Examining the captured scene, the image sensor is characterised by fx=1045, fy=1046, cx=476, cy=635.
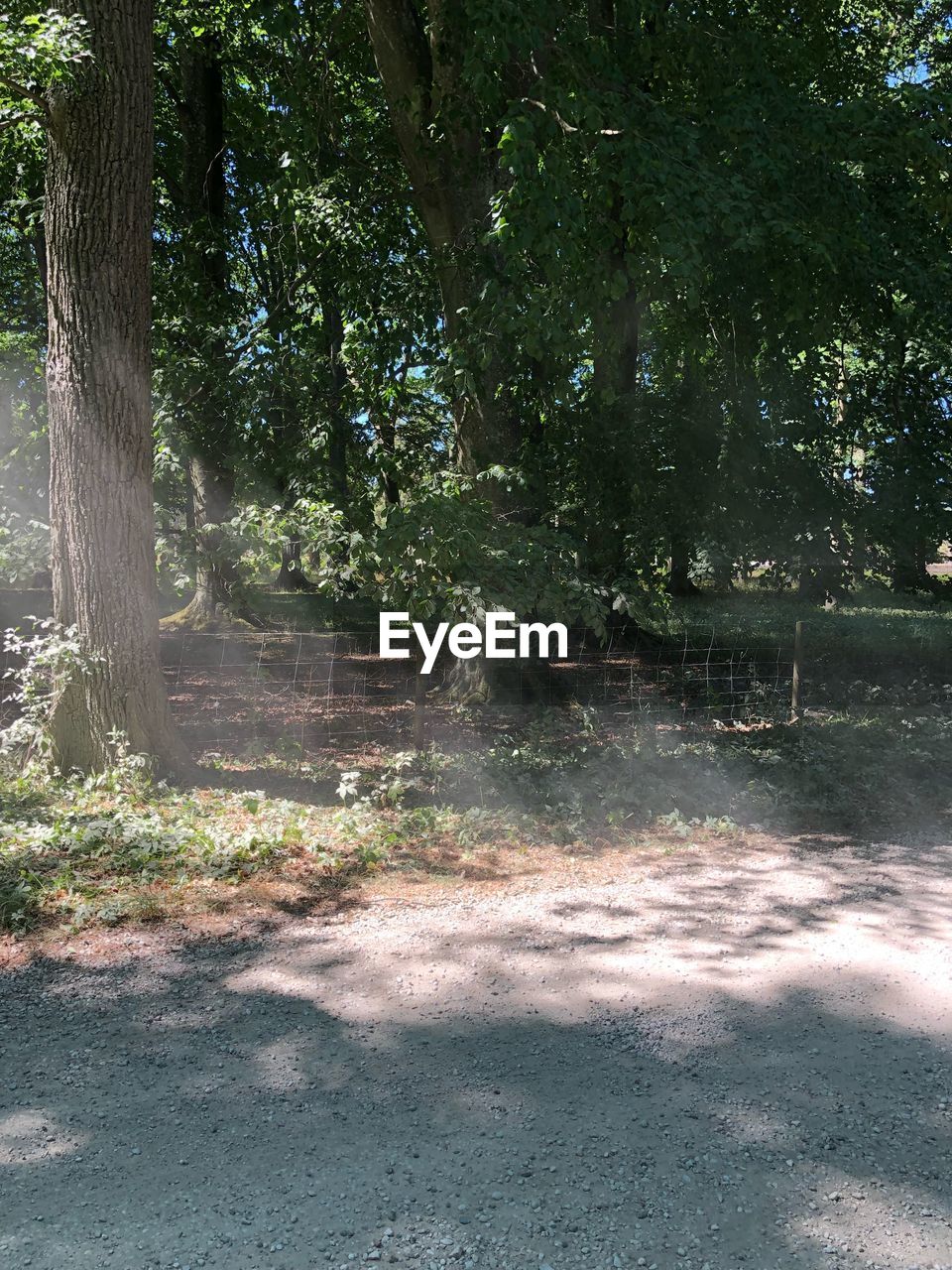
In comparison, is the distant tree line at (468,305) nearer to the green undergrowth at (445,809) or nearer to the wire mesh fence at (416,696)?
the wire mesh fence at (416,696)

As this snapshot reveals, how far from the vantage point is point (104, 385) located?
752cm

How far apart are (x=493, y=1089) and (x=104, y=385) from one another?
572 centimetres

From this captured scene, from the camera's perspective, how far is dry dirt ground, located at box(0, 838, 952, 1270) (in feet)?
10.1

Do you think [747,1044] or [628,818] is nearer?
[747,1044]

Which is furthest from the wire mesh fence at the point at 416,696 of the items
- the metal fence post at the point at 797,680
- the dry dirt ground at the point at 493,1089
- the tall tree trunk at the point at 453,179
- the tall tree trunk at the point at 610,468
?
the dry dirt ground at the point at 493,1089

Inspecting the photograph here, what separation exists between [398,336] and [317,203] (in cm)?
143

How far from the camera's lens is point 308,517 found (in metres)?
8.44

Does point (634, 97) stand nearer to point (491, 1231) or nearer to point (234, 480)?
point (234, 480)

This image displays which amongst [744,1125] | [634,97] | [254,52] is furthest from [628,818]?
[254,52]

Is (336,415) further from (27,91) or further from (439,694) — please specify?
(27,91)

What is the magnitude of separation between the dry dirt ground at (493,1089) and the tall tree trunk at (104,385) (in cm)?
268

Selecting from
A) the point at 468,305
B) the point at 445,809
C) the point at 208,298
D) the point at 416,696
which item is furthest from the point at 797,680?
the point at 208,298

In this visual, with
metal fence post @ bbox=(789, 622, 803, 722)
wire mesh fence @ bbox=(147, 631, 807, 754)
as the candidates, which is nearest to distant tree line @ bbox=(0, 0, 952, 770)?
wire mesh fence @ bbox=(147, 631, 807, 754)

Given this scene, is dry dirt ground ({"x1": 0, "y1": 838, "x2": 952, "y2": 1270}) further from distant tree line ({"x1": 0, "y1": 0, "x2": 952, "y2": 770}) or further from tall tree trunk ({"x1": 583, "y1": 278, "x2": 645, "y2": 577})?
tall tree trunk ({"x1": 583, "y1": 278, "x2": 645, "y2": 577})
